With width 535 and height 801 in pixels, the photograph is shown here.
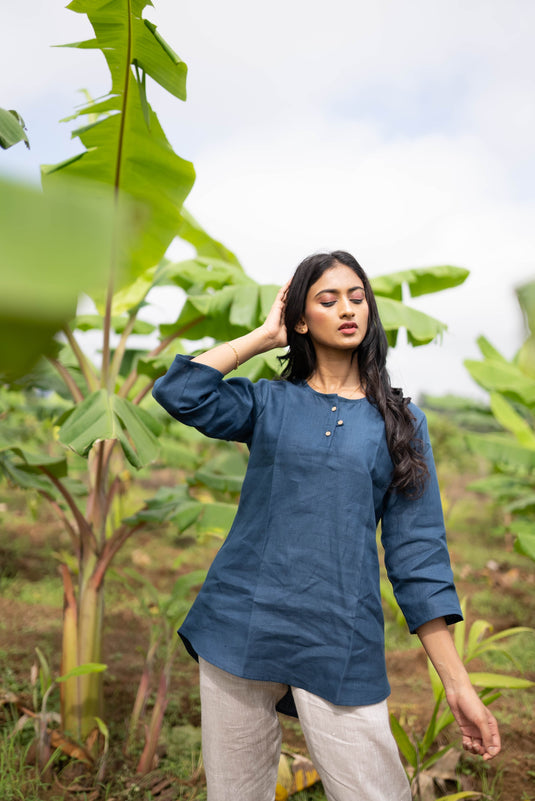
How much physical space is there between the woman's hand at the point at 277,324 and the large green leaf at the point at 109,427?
615mm

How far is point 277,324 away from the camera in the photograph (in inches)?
60.1

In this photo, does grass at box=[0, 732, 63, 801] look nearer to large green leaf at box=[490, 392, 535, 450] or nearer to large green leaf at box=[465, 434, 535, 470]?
large green leaf at box=[490, 392, 535, 450]

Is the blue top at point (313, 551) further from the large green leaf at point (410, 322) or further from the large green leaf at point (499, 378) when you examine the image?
the large green leaf at point (499, 378)

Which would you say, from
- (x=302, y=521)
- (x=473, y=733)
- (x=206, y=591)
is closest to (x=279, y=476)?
(x=302, y=521)

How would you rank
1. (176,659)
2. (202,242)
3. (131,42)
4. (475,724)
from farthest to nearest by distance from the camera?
(176,659)
(202,242)
(131,42)
(475,724)

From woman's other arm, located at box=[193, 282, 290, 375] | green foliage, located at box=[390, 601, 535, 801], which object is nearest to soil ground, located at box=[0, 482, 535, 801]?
green foliage, located at box=[390, 601, 535, 801]

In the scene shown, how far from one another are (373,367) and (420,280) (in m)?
1.45

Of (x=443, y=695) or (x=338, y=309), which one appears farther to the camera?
(x=443, y=695)

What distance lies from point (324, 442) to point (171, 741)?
1.86 meters

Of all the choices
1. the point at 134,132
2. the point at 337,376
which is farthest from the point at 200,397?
the point at 134,132

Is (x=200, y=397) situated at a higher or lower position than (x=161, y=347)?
lower

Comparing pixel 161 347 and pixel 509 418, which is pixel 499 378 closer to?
pixel 509 418

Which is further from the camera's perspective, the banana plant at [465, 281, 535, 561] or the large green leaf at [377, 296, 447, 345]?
the banana plant at [465, 281, 535, 561]

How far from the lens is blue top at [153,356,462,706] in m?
1.37
